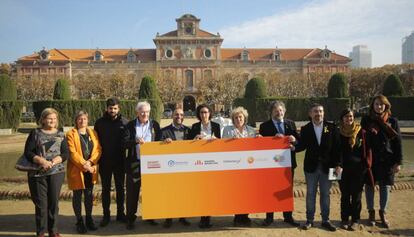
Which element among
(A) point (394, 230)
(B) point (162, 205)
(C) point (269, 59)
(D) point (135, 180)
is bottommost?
(A) point (394, 230)

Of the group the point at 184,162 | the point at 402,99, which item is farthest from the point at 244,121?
the point at 402,99

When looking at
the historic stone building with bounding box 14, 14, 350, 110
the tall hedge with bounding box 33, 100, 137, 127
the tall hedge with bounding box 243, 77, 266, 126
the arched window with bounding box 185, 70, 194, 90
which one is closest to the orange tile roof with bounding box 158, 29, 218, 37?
the historic stone building with bounding box 14, 14, 350, 110

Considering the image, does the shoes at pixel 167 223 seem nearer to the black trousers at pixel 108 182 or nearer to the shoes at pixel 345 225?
the black trousers at pixel 108 182

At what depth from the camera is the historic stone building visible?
58.1m

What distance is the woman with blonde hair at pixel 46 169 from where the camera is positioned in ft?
14.5

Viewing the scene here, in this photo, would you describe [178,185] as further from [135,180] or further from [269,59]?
[269,59]

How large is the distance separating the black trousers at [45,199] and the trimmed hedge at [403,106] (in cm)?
2639

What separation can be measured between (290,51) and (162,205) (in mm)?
63709

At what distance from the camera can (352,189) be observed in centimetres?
485

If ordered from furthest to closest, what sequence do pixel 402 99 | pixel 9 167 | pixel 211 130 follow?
pixel 402 99
pixel 9 167
pixel 211 130

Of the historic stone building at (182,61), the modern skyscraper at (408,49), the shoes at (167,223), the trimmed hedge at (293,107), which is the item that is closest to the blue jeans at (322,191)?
the shoes at (167,223)

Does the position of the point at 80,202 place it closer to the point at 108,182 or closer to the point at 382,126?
the point at 108,182

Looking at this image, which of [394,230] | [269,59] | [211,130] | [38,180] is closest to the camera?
[38,180]

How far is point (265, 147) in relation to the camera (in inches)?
193
